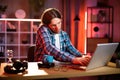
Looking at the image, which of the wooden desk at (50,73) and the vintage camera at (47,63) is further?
the vintage camera at (47,63)

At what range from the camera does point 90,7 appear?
6086 mm

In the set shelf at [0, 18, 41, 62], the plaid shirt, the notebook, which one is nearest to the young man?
the plaid shirt

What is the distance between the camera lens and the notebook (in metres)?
2.03

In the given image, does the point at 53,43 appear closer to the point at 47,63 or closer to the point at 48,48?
the point at 48,48

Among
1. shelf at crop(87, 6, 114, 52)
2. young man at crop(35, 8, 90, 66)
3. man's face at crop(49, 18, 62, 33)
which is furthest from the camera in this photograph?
shelf at crop(87, 6, 114, 52)

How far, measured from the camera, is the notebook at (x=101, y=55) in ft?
6.65

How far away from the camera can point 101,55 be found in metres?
2.14

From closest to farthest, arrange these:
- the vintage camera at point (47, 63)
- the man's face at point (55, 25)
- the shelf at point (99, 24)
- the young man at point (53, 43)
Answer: the vintage camera at point (47, 63) → the young man at point (53, 43) → the man's face at point (55, 25) → the shelf at point (99, 24)

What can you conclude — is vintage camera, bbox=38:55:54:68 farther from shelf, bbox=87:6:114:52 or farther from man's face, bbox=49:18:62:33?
shelf, bbox=87:6:114:52

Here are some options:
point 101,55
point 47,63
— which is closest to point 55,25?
point 47,63

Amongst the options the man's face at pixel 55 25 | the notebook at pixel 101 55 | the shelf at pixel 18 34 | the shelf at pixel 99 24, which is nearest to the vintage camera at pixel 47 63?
the notebook at pixel 101 55

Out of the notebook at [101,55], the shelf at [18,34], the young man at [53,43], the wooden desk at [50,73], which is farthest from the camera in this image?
the shelf at [18,34]

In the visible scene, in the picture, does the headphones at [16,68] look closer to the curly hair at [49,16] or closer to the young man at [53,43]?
the young man at [53,43]

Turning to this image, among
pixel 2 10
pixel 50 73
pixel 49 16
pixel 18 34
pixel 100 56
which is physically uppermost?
pixel 2 10
